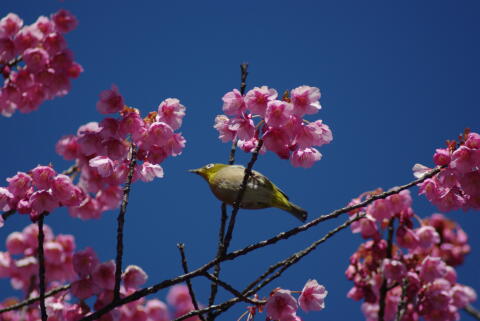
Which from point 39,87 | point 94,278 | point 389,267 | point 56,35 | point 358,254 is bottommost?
point 94,278

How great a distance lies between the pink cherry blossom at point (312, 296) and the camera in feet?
9.29

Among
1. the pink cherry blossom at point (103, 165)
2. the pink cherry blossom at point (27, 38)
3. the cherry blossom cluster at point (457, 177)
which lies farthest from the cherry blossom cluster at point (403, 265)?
the pink cherry blossom at point (27, 38)

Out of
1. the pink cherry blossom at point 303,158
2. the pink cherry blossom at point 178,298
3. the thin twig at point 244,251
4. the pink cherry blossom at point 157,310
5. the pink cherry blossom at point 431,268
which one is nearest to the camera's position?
the thin twig at point 244,251

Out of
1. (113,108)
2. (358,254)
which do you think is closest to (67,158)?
(113,108)

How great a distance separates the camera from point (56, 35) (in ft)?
15.8

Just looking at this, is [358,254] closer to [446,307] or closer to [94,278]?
[446,307]

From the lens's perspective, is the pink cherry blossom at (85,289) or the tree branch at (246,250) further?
the pink cherry blossom at (85,289)

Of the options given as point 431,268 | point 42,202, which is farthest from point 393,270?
point 42,202

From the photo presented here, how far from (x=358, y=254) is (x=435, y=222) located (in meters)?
1.73

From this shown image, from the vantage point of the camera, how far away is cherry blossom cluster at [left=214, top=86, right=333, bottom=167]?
2439mm

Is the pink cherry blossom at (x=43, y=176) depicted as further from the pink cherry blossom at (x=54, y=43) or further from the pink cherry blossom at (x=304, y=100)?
the pink cherry blossom at (x=54, y=43)

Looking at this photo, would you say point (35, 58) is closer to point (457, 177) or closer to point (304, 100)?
point (304, 100)

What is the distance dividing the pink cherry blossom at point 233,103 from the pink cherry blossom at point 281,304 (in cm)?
97

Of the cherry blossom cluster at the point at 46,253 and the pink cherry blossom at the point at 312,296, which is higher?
the cherry blossom cluster at the point at 46,253
